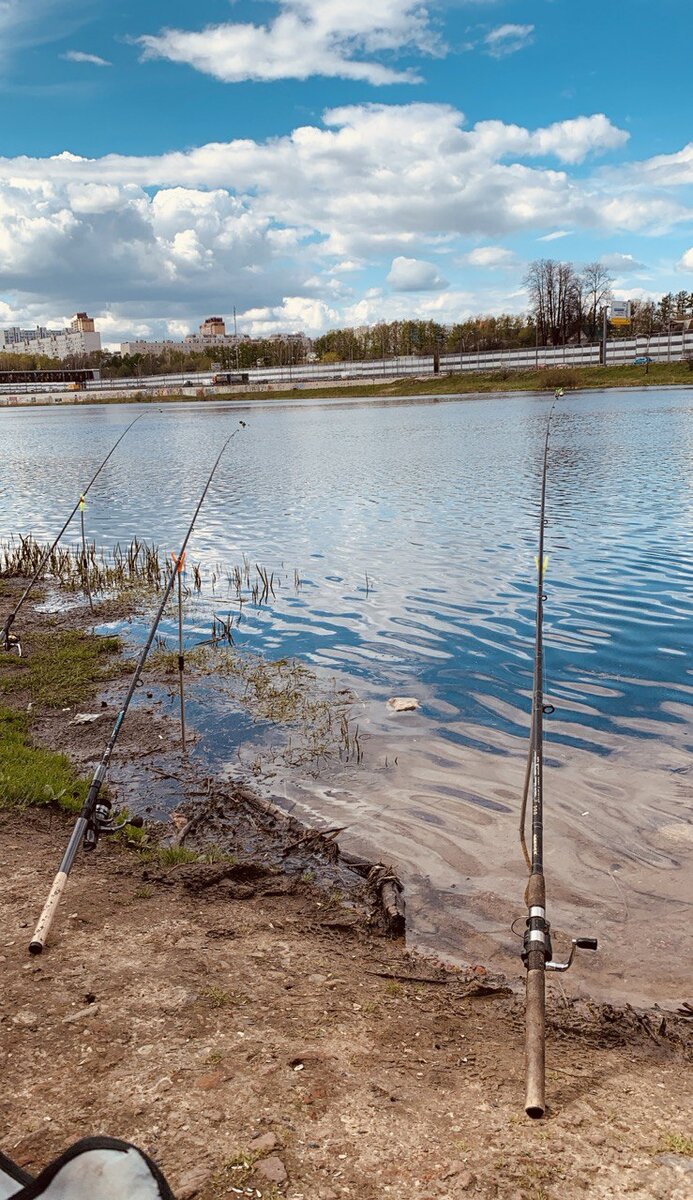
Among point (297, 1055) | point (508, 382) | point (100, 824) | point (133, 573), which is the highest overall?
point (508, 382)

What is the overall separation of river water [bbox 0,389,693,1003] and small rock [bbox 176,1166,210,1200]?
289cm

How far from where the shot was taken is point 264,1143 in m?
3.54

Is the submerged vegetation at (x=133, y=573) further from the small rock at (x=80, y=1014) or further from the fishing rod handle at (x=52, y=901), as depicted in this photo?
the small rock at (x=80, y=1014)

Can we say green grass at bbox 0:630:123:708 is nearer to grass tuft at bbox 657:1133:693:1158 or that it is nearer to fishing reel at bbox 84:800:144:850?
fishing reel at bbox 84:800:144:850

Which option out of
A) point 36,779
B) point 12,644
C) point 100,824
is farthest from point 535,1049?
point 12,644

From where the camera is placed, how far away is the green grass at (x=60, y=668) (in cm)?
1119

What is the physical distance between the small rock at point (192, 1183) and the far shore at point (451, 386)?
71.1 m

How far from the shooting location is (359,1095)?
388cm

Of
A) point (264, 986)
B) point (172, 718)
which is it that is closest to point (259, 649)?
point (172, 718)

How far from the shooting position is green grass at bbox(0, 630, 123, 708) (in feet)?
36.7

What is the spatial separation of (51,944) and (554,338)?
168 m

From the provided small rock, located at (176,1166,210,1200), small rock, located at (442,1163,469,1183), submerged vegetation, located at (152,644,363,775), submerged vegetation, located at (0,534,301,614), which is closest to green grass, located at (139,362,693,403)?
submerged vegetation, located at (0,534,301,614)

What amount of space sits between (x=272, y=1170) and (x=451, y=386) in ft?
421

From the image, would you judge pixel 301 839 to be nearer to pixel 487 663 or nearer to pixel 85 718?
pixel 85 718
